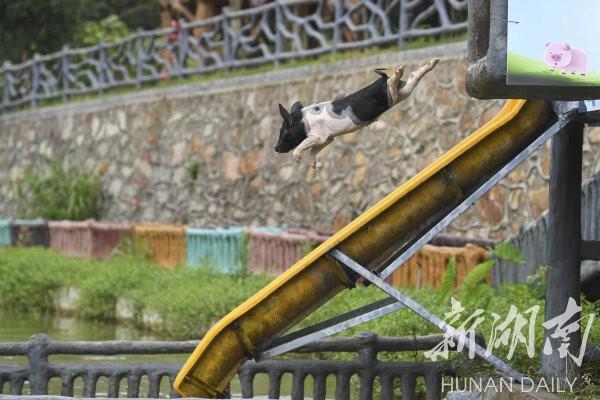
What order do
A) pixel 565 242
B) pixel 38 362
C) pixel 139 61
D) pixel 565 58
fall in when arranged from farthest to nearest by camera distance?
pixel 139 61 < pixel 38 362 < pixel 565 242 < pixel 565 58

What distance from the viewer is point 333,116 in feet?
23.3

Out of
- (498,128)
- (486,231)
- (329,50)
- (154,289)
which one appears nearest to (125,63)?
(329,50)

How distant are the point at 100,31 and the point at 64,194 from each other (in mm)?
11160

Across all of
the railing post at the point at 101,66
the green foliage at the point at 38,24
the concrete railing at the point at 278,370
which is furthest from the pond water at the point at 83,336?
the green foliage at the point at 38,24

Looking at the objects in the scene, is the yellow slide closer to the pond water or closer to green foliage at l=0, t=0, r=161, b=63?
the pond water

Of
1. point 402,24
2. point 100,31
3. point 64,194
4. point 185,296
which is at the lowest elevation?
point 185,296

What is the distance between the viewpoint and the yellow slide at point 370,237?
7309mm

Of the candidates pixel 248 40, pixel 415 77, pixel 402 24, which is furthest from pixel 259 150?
pixel 415 77

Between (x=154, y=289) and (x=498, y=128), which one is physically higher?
(x=498, y=128)

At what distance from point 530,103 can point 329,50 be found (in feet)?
33.2

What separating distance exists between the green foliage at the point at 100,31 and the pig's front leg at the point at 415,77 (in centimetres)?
2485

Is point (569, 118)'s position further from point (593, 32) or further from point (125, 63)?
point (125, 63)

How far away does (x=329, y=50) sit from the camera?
17.4 metres

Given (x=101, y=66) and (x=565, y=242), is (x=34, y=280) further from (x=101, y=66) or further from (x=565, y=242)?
(x=565, y=242)
